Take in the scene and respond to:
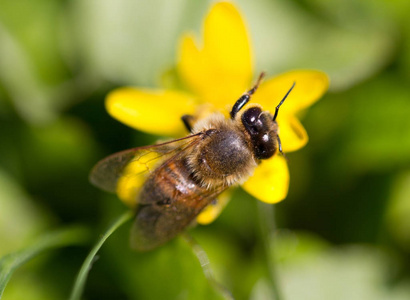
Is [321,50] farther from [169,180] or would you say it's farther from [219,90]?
[169,180]

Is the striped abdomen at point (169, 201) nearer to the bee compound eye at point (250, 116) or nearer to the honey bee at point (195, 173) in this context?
the honey bee at point (195, 173)

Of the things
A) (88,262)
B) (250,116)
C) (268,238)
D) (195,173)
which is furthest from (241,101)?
(88,262)

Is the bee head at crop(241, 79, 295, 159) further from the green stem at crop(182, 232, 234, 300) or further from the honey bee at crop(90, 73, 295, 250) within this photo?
the green stem at crop(182, 232, 234, 300)

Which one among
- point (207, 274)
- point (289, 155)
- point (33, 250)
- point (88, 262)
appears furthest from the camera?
point (289, 155)

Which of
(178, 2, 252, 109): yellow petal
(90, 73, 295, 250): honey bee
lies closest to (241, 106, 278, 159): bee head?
(90, 73, 295, 250): honey bee

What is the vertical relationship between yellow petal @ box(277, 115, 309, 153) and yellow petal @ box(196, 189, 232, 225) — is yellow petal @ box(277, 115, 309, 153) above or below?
above

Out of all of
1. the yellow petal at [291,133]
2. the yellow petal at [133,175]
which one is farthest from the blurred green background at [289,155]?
the yellow petal at [291,133]

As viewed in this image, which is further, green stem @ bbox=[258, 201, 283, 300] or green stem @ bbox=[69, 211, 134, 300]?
green stem @ bbox=[258, 201, 283, 300]

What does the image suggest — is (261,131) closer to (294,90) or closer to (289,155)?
(294,90)

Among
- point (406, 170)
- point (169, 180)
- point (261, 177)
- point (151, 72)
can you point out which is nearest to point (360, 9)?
point (406, 170)
